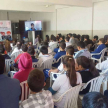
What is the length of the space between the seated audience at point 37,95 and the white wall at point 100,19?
21.2 feet

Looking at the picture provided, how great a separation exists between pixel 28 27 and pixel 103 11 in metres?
5.19

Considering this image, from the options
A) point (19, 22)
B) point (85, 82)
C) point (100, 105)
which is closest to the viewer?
point (100, 105)

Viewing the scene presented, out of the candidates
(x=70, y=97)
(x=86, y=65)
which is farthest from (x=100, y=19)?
(x=70, y=97)

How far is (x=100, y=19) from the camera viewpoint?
292 inches

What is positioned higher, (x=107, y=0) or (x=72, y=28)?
(x=107, y=0)

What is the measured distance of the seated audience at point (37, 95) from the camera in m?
1.43

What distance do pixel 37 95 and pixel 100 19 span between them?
6789mm

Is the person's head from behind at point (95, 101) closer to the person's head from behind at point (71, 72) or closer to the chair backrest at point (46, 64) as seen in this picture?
the person's head from behind at point (71, 72)

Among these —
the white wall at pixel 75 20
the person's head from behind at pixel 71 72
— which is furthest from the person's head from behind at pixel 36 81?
the white wall at pixel 75 20

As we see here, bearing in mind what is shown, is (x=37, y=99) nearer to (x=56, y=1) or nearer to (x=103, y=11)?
(x=56, y=1)

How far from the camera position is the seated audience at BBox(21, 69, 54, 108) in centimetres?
143

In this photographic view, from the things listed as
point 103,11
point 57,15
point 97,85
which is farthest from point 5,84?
point 57,15

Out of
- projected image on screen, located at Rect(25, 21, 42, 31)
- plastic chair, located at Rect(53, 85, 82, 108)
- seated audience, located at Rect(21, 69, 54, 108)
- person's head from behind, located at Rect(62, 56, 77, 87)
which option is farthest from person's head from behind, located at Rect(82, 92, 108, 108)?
projected image on screen, located at Rect(25, 21, 42, 31)

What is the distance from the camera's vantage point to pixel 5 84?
1372 millimetres
